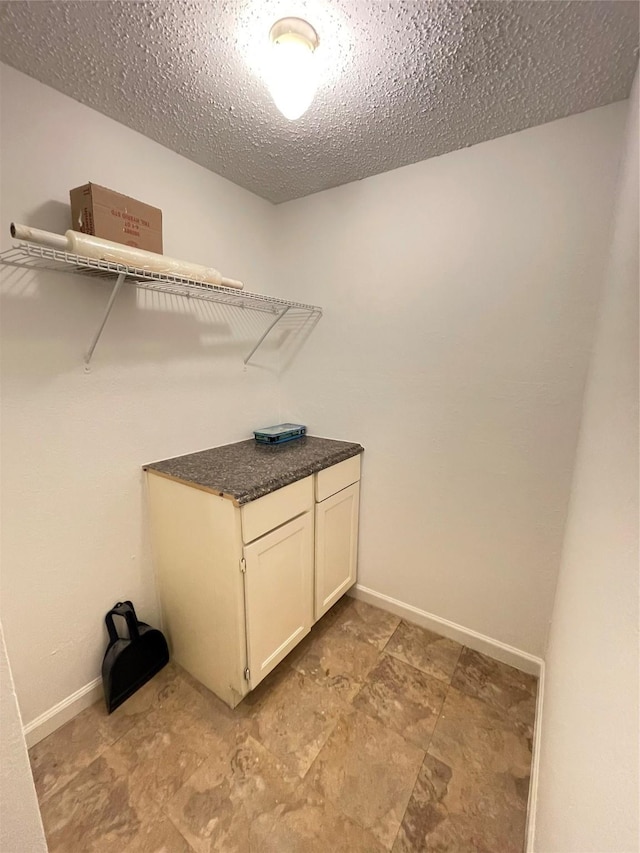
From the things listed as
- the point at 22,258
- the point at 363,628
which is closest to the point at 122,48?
the point at 22,258

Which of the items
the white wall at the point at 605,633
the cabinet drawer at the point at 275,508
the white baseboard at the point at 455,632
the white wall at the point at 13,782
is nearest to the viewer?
the white wall at the point at 605,633

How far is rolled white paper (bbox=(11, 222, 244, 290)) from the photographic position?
3.05ft

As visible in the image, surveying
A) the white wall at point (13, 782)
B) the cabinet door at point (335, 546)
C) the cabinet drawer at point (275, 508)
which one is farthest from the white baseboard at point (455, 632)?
the white wall at point (13, 782)

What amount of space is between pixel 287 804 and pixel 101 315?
178 cm

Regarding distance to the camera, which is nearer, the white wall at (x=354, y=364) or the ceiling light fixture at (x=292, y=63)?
the ceiling light fixture at (x=292, y=63)

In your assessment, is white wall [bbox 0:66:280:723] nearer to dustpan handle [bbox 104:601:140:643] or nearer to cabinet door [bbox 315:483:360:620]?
dustpan handle [bbox 104:601:140:643]

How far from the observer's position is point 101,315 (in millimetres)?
1297

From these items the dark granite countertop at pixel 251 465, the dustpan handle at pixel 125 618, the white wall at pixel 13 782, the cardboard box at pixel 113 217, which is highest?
the cardboard box at pixel 113 217

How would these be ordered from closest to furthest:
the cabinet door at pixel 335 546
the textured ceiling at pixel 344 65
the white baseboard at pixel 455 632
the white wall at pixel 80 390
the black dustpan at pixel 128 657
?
1. the textured ceiling at pixel 344 65
2. the white wall at pixel 80 390
3. the black dustpan at pixel 128 657
4. the white baseboard at pixel 455 632
5. the cabinet door at pixel 335 546

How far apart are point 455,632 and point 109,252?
2.14m

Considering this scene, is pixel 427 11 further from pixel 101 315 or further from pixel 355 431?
pixel 355 431

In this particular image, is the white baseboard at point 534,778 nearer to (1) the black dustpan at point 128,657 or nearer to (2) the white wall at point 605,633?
(2) the white wall at point 605,633

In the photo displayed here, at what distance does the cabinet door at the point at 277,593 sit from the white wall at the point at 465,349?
50 centimetres

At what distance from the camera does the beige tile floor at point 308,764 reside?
3.34 feet
